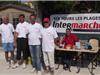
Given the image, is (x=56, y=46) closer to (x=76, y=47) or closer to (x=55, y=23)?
(x=76, y=47)

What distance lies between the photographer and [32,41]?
9625 millimetres

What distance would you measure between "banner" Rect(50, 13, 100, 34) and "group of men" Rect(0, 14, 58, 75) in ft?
6.33

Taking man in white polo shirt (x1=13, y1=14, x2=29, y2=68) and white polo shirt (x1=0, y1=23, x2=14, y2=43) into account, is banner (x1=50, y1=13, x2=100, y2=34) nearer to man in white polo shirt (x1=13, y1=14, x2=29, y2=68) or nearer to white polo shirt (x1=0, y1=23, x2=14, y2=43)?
man in white polo shirt (x1=13, y1=14, x2=29, y2=68)

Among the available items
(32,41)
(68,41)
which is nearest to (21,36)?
(32,41)

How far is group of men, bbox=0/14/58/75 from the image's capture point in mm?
9234

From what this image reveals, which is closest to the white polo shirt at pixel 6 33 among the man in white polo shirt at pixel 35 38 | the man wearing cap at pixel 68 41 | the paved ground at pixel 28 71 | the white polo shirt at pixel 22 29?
the white polo shirt at pixel 22 29

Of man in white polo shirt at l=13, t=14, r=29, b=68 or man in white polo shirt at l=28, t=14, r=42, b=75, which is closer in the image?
man in white polo shirt at l=28, t=14, r=42, b=75

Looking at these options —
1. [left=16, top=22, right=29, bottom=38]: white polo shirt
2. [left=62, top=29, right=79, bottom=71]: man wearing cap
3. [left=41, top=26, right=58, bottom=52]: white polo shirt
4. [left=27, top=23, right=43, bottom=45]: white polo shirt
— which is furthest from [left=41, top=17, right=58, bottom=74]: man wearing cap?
[left=62, top=29, right=79, bottom=71]: man wearing cap

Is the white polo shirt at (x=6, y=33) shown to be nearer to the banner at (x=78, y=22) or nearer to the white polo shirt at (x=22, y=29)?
the white polo shirt at (x=22, y=29)

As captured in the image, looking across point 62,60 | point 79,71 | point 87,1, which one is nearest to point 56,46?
point 62,60

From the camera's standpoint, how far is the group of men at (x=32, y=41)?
923 cm

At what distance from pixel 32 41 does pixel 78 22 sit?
2646 mm

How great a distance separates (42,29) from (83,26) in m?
2.54

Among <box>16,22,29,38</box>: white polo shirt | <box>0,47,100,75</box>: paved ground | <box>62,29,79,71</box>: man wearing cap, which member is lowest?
<box>0,47,100,75</box>: paved ground
